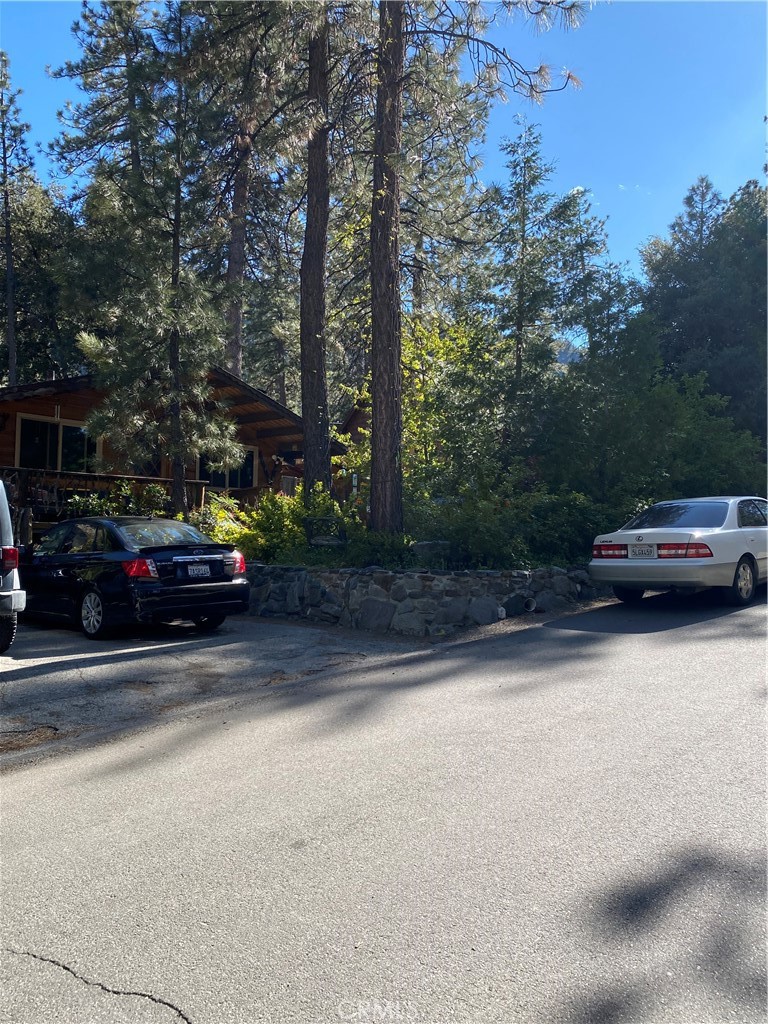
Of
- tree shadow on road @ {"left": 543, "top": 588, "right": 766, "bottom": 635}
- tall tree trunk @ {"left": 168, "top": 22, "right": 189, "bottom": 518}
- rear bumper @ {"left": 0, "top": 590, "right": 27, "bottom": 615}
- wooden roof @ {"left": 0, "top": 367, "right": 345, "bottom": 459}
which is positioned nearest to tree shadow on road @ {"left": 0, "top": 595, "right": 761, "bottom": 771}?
tree shadow on road @ {"left": 543, "top": 588, "right": 766, "bottom": 635}

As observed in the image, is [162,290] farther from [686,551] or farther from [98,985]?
[98,985]

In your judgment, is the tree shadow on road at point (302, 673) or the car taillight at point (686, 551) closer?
the tree shadow on road at point (302, 673)

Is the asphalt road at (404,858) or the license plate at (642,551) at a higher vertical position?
the license plate at (642,551)

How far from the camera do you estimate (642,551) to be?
36.7ft

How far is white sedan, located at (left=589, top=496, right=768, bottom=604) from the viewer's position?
1084 centimetres

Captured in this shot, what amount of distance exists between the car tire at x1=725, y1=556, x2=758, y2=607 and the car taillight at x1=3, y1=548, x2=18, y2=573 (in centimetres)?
873

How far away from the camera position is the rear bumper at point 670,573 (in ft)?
35.4

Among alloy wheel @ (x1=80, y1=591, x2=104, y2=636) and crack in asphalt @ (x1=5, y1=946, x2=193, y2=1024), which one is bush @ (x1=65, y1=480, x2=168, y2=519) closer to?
alloy wheel @ (x1=80, y1=591, x2=104, y2=636)

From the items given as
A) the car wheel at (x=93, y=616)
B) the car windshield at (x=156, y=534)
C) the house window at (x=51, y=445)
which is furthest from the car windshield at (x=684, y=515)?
the house window at (x=51, y=445)

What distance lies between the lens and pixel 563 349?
15.7 meters

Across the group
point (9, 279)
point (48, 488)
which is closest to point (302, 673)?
point (48, 488)

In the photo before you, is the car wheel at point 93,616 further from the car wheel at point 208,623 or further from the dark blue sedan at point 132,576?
the car wheel at point 208,623

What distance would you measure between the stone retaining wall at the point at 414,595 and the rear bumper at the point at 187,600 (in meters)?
1.45

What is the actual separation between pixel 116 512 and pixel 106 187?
6008 millimetres
